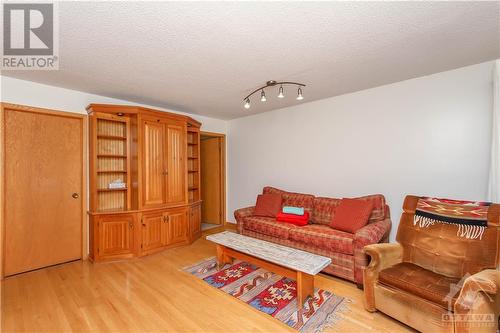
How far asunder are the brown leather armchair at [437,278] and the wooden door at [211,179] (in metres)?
3.67

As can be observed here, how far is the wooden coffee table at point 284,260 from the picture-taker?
6.61 ft

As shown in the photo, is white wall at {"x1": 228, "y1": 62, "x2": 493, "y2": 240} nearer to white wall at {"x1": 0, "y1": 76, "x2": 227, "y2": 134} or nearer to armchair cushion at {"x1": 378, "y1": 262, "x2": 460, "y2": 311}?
armchair cushion at {"x1": 378, "y1": 262, "x2": 460, "y2": 311}

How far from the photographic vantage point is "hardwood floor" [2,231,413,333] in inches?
73.0

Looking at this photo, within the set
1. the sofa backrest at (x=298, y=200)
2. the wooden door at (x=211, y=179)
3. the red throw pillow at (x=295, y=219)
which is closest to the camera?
the red throw pillow at (x=295, y=219)

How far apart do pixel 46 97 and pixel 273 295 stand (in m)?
3.72

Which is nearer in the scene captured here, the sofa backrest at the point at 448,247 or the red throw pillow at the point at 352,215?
the sofa backrest at the point at 448,247

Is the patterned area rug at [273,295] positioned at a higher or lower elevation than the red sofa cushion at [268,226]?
lower

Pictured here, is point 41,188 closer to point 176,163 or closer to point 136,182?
point 136,182

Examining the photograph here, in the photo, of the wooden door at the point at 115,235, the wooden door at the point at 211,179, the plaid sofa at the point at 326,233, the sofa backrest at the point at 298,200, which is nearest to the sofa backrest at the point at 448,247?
the plaid sofa at the point at 326,233

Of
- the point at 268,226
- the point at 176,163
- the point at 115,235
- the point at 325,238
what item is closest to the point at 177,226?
the point at 115,235

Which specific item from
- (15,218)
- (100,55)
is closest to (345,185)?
(100,55)

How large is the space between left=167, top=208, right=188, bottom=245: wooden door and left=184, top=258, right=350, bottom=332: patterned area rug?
0.85 metres

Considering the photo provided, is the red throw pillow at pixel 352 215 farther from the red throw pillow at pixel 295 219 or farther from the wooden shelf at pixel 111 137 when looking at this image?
the wooden shelf at pixel 111 137

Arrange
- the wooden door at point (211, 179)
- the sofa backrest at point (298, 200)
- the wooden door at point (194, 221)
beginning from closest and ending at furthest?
the sofa backrest at point (298, 200)
the wooden door at point (194, 221)
the wooden door at point (211, 179)
